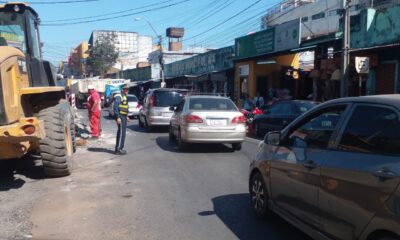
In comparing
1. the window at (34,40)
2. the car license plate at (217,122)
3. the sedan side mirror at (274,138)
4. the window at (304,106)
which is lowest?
the car license plate at (217,122)

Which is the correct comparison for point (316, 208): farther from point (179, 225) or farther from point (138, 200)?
point (138, 200)

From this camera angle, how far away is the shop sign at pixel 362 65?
52.2 feet

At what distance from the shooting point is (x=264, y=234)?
17.9ft

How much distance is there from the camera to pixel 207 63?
1341 inches

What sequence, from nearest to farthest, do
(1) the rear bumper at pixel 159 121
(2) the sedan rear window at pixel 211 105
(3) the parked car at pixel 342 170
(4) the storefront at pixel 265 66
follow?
(3) the parked car at pixel 342 170
(2) the sedan rear window at pixel 211 105
(1) the rear bumper at pixel 159 121
(4) the storefront at pixel 265 66

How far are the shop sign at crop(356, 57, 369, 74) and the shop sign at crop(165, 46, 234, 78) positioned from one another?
14391 mm

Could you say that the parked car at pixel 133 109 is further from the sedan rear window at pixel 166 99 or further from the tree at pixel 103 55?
the tree at pixel 103 55

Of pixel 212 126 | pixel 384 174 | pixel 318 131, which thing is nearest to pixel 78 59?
pixel 212 126

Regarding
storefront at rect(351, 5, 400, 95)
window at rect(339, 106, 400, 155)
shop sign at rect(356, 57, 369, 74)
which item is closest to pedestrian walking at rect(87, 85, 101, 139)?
shop sign at rect(356, 57, 369, 74)

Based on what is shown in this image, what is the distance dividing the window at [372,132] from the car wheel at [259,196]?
1.84 meters

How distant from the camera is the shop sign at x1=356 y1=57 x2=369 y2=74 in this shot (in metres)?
15.9

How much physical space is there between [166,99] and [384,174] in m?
15.2

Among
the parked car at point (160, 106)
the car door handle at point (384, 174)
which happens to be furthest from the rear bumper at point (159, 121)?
the car door handle at point (384, 174)

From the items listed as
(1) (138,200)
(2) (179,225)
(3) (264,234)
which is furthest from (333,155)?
(1) (138,200)
